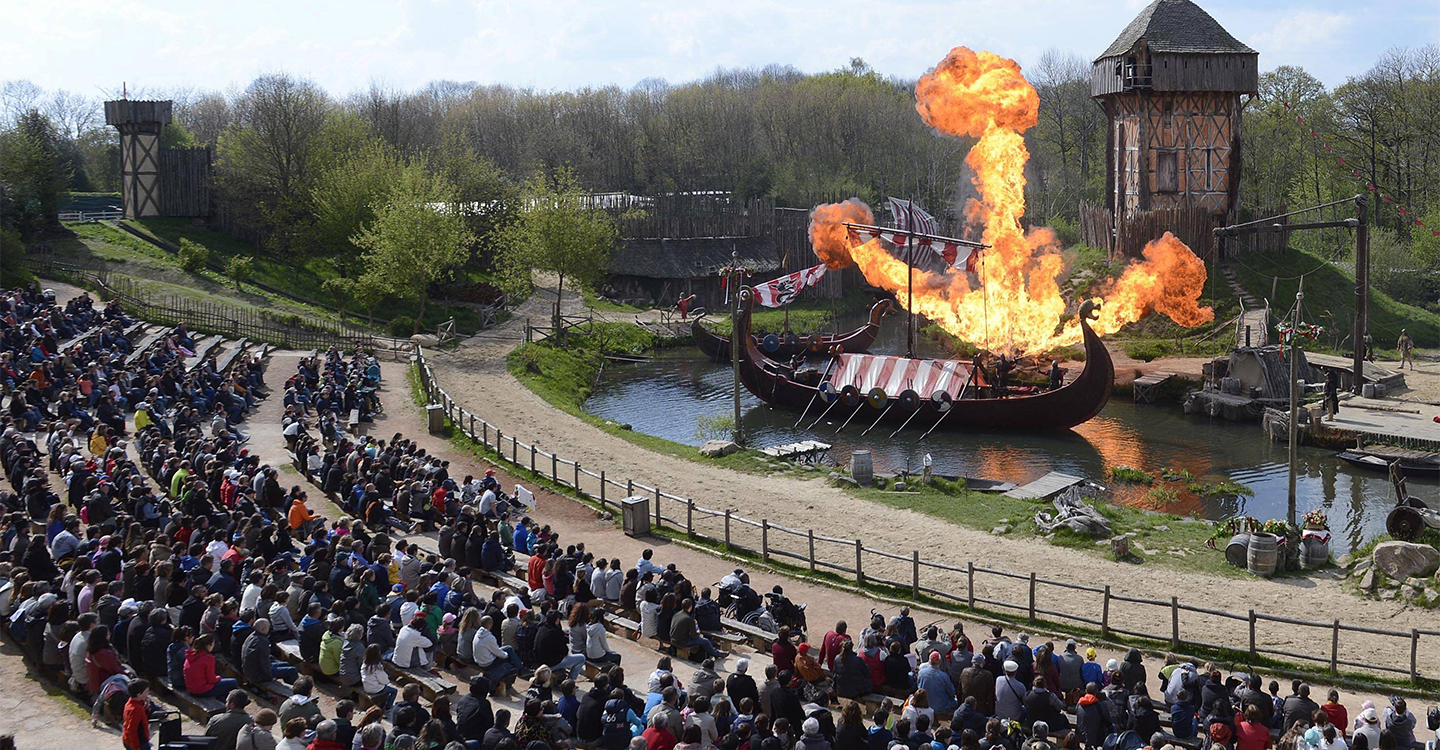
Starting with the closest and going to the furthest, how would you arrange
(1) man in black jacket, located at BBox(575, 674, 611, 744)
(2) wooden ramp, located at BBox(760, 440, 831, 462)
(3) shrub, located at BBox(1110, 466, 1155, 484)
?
(1) man in black jacket, located at BBox(575, 674, 611, 744) < (2) wooden ramp, located at BBox(760, 440, 831, 462) < (3) shrub, located at BBox(1110, 466, 1155, 484)

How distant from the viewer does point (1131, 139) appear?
218 feet

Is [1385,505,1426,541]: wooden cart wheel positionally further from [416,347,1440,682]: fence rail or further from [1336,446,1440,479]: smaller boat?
[1336,446,1440,479]: smaller boat

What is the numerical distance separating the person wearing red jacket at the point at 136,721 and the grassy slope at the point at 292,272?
45891 mm

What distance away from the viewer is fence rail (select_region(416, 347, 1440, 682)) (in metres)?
19.1

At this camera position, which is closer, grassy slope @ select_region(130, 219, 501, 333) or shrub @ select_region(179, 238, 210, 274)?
shrub @ select_region(179, 238, 210, 274)

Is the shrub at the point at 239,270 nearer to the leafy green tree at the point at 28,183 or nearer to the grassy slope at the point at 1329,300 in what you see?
the leafy green tree at the point at 28,183

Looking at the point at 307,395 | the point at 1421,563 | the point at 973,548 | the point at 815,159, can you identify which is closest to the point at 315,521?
the point at 973,548

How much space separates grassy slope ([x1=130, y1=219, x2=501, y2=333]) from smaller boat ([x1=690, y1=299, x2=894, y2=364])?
452 inches

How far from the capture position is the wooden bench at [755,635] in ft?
60.2

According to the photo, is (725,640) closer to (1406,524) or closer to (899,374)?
(1406,524)

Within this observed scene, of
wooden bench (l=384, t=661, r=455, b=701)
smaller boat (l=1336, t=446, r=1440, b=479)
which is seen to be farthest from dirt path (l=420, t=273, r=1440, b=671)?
smaller boat (l=1336, t=446, r=1440, b=479)

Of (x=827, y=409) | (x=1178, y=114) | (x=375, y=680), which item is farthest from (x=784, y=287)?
(x=375, y=680)

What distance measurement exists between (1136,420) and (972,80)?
14588 millimetres

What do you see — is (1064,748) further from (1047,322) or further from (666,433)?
(1047,322)
